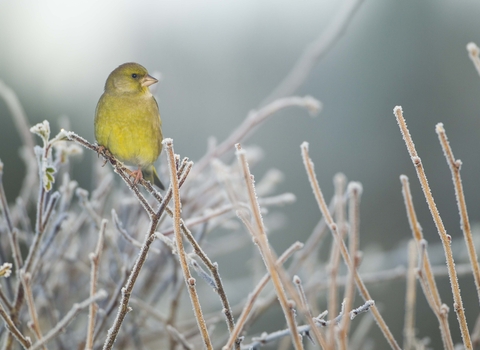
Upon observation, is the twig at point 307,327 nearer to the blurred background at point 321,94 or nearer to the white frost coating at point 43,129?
the white frost coating at point 43,129

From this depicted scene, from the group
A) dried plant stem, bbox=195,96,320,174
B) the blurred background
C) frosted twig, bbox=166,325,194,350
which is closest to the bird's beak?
dried plant stem, bbox=195,96,320,174

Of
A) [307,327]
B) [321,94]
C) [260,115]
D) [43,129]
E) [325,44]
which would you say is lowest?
[307,327]

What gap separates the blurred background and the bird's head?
400 cm

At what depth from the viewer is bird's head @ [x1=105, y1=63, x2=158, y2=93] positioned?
3.24ft

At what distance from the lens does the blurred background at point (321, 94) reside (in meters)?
5.96

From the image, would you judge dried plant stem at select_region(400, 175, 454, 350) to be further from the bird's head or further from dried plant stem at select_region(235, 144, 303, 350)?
the bird's head

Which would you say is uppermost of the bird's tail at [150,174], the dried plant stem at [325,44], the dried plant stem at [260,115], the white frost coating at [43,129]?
the dried plant stem at [325,44]

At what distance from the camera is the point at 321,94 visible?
726 centimetres

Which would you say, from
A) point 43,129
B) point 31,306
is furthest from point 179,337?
point 43,129

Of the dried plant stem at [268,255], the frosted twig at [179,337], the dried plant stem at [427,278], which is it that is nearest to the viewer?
the dried plant stem at [268,255]

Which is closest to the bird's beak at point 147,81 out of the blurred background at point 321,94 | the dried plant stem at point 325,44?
the dried plant stem at point 325,44

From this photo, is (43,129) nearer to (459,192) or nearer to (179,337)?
(179,337)

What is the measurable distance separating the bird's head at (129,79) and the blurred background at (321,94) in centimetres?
400

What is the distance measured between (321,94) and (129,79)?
645cm
